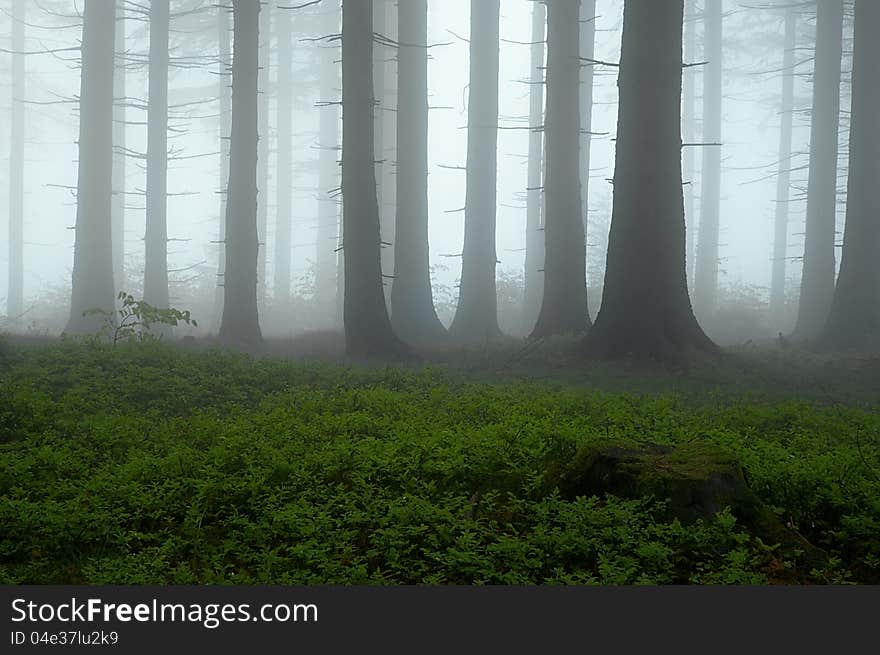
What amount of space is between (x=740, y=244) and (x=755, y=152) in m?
8.51

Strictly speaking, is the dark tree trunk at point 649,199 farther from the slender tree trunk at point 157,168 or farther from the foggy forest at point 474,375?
the slender tree trunk at point 157,168

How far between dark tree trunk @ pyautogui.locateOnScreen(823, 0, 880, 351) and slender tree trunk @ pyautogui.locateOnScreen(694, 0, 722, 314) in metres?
15.0

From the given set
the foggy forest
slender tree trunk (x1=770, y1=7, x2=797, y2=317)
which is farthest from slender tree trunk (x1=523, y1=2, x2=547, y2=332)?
slender tree trunk (x1=770, y1=7, x2=797, y2=317)

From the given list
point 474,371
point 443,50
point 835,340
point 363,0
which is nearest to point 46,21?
point 443,50

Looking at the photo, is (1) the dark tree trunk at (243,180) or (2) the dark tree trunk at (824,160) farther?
(2) the dark tree trunk at (824,160)

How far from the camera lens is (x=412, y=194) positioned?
20828 millimetres

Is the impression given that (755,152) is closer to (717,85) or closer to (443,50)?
(717,85)

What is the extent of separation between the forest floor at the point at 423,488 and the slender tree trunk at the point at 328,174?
90.5 feet

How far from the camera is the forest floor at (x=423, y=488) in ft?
15.4

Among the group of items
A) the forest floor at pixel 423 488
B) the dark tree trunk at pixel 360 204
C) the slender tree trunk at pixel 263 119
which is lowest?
the forest floor at pixel 423 488

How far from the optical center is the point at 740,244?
5031cm

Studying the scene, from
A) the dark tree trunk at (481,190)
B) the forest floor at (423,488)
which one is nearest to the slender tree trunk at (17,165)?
the dark tree trunk at (481,190)

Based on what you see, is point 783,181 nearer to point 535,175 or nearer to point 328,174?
point 535,175

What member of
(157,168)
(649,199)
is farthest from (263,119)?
(649,199)
